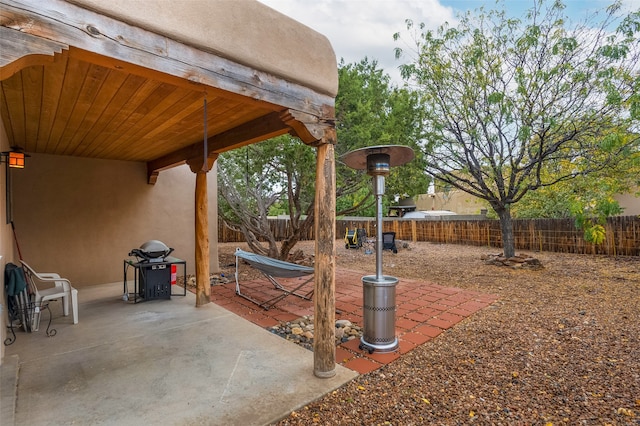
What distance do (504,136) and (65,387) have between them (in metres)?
8.25

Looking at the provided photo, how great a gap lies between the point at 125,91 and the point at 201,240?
98.4 inches

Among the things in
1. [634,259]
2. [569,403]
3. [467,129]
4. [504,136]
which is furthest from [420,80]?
[634,259]

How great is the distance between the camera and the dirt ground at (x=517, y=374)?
2.05 meters

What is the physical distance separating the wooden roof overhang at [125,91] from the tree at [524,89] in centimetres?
482

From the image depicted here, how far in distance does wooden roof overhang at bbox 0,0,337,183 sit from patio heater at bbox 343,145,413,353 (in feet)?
2.37

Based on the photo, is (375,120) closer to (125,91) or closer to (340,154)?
(340,154)

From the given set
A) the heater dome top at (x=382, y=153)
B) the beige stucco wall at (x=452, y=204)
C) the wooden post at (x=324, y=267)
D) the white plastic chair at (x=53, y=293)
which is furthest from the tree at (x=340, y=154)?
the beige stucco wall at (x=452, y=204)

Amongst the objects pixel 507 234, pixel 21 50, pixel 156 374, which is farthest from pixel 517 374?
pixel 507 234

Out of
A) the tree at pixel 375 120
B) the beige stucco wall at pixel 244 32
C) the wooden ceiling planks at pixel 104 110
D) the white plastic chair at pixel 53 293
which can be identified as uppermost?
the tree at pixel 375 120

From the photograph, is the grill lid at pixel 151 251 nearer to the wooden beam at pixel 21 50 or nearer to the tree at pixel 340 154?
the tree at pixel 340 154

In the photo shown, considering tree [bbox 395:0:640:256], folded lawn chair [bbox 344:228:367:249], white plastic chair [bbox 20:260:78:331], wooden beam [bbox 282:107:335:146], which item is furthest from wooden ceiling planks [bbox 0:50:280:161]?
folded lawn chair [bbox 344:228:367:249]

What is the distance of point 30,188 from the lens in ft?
17.1

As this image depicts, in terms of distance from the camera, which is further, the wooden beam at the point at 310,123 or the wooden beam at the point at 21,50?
the wooden beam at the point at 310,123

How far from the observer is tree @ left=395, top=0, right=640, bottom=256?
A: 5.81 metres
